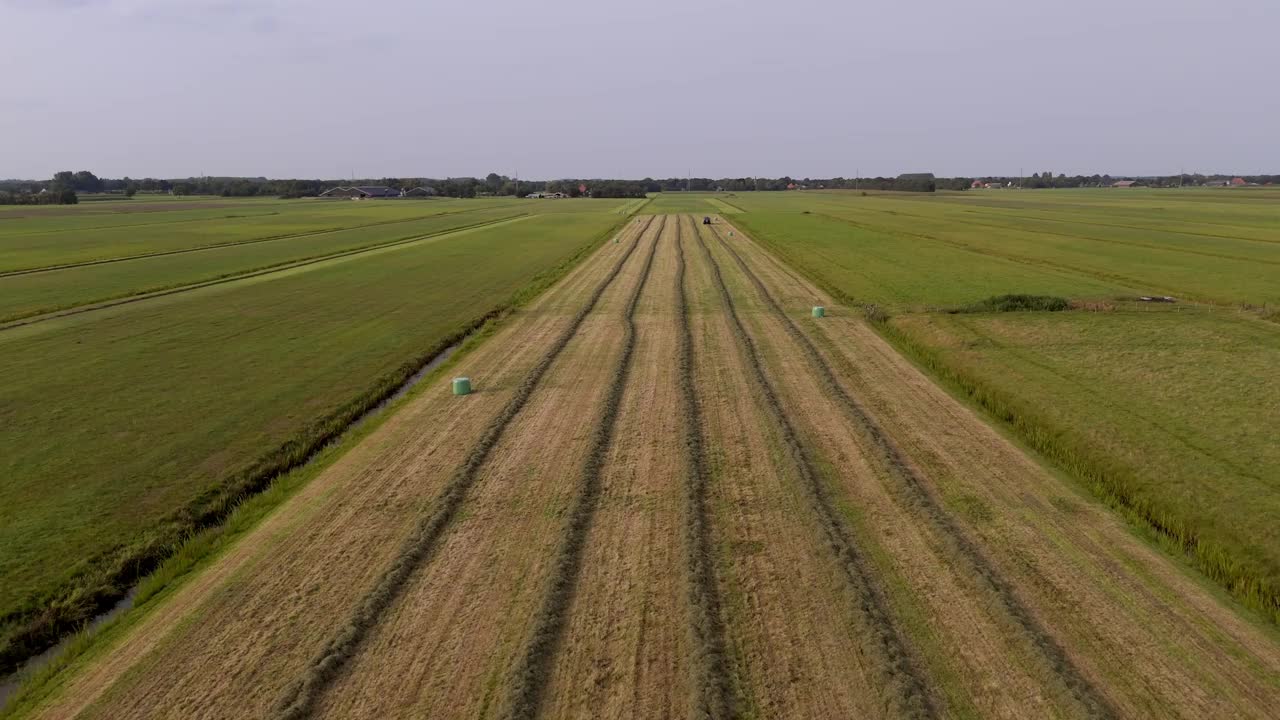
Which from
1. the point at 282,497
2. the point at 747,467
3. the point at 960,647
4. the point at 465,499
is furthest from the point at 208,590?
the point at 960,647

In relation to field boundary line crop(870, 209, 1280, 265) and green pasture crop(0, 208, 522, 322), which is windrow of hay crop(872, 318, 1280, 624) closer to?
green pasture crop(0, 208, 522, 322)

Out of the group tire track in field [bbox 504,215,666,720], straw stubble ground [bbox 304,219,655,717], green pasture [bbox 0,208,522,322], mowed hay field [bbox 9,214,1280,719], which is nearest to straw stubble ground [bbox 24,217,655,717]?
mowed hay field [bbox 9,214,1280,719]

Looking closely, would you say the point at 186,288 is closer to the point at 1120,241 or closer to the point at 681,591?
the point at 681,591

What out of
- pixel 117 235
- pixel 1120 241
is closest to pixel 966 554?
pixel 1120 241

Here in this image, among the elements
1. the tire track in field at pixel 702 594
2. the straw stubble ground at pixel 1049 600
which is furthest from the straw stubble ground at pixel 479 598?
the straw stubble ground at pixel 1049 600

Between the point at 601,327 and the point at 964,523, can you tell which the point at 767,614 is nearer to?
the point at 964,523

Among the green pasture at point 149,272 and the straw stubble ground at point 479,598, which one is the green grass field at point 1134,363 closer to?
the straw stubble ground at point 479,598

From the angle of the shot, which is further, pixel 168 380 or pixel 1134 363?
pixel 1134 363
